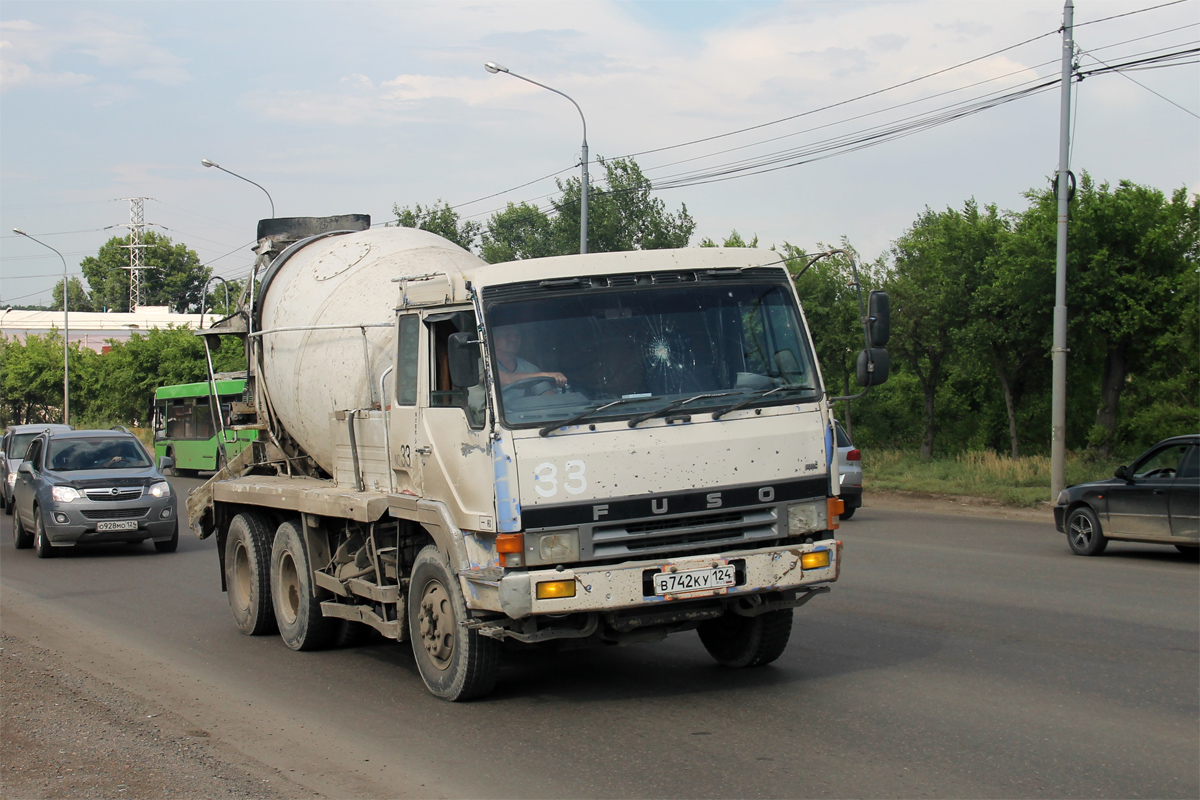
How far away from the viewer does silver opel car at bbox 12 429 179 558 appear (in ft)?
51.3

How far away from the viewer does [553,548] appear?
6.10 m

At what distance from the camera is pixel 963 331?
27484mm

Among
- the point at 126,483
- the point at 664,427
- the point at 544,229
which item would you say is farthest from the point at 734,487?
the point at 544,229

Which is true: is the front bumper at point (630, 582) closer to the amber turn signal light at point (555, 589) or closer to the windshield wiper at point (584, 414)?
the amber turn signal light at point (555, 589)

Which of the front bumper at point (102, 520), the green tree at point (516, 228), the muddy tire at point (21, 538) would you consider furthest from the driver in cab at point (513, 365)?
the green tree at point (516, 228)

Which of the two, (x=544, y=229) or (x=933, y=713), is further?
(x=544, y=229)

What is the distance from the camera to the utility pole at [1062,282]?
A: 19.7 metres

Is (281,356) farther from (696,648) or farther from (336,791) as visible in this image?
(336,791)

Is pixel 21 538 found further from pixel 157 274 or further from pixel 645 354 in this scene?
pixel 157 274

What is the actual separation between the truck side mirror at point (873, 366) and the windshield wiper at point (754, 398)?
1.57 feet

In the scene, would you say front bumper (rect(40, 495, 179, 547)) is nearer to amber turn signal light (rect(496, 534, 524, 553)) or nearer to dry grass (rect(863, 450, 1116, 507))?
amber turn signal light (rect(496, 534, 524, 553))

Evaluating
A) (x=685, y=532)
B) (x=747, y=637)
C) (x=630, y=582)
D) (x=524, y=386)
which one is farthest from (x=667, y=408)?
(x=747, y=637)

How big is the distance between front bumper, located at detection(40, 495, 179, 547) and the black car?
12098mm

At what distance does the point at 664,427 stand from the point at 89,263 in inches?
5627
